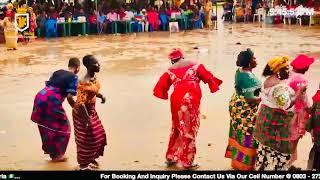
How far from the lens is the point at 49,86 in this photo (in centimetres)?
612

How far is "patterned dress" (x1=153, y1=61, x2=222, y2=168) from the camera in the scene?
5.65 meters

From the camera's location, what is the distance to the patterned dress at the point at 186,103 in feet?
18.5

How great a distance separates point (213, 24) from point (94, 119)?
2082 centimetres

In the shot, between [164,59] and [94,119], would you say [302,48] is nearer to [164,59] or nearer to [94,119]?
[164,59]

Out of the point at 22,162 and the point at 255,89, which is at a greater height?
the point at 255,89

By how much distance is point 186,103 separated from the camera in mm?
5637

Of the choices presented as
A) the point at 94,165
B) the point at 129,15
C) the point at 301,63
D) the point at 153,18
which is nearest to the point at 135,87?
the point at 94,165

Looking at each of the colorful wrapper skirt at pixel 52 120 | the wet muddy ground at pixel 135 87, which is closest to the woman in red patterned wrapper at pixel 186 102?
the wet muddy ground at pixel 135 87

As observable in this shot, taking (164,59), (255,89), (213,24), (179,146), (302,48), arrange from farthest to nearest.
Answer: (213,24)
(302,48)
(164,59)
(179,146)
(255,89)

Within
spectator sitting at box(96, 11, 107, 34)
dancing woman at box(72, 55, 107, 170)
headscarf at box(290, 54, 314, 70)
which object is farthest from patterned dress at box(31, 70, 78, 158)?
spectator sitting at box(96, 11, 107, 34)

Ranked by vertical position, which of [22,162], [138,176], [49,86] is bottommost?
[22,162]

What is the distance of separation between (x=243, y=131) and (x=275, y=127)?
1.78 ft

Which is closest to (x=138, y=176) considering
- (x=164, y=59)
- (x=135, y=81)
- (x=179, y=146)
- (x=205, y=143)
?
(x=179, y=146)

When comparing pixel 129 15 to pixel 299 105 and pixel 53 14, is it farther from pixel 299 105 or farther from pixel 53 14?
pixel 299 105
